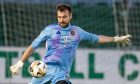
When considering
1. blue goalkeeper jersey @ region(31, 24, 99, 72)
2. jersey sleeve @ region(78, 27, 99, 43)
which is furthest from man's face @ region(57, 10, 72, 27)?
jersey sleeve @ region(78, 27, 99, 43)

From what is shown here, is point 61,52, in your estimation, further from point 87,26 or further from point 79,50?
point 87,26

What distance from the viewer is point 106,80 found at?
41.6 feet

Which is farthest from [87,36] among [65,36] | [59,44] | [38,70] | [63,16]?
[38,70]

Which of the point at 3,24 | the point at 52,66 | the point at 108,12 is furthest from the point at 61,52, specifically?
the point at 108,12

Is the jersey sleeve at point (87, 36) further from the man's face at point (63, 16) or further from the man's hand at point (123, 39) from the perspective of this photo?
the man's face at point (63, 16)

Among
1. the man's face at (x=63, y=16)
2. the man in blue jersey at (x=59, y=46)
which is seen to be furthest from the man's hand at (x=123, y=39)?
the man's face at (x=63, y=16)

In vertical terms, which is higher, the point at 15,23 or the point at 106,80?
the point at 15,23

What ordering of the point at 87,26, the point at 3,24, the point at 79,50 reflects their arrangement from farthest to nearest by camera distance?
the point at 87,26 < the point at 3,24 < the point at 79,50

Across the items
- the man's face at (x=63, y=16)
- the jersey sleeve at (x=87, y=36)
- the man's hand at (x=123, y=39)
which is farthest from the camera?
the man's hand at (x=123, y=39)

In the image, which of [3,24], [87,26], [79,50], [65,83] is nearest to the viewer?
[65,83]

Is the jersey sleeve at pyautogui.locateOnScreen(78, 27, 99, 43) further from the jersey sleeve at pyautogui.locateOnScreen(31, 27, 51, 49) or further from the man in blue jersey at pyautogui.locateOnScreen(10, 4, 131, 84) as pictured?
the jersey sleeve at pyautogui.locateOnScreen(31, 27, 51, 49)

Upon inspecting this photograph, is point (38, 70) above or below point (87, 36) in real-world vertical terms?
below

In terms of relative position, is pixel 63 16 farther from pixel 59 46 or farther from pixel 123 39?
pixel 123 39

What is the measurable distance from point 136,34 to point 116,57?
4.81ft
